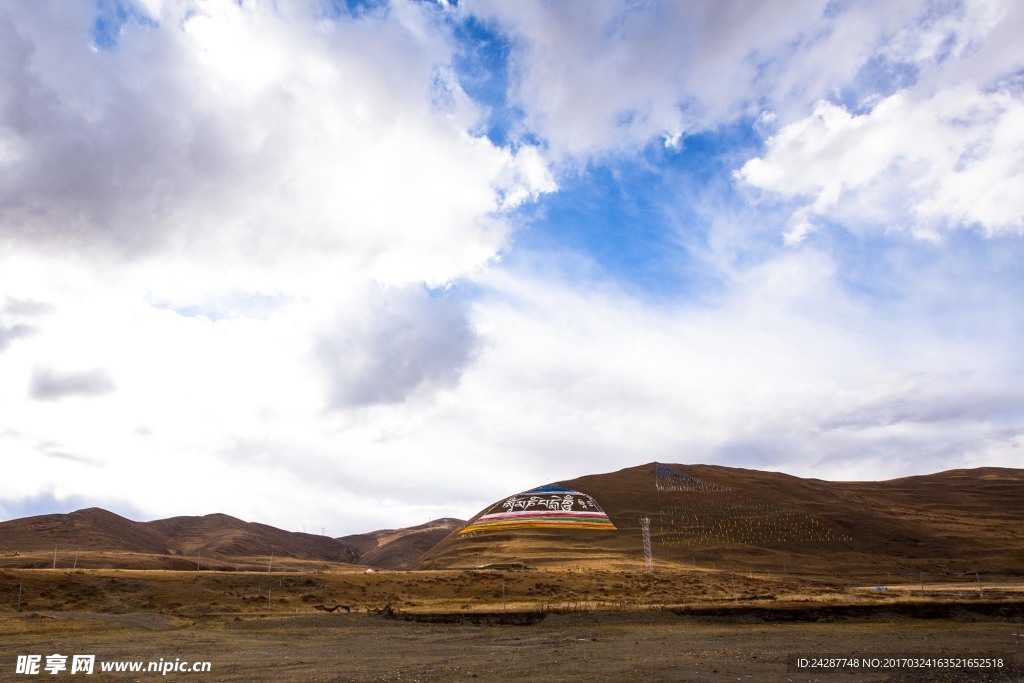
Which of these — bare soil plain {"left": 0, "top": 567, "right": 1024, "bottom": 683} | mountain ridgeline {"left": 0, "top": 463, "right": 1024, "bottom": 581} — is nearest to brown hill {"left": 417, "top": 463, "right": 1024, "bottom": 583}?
mountain ridgeline {"left": 0, "top": 463, "right": 1024, "bottom": 581}

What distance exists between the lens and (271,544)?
197375 mm

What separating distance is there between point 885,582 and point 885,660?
239ft

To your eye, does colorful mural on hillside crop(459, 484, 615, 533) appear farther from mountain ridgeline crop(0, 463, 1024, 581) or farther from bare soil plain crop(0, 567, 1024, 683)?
bare soil plain crop(0, 567, 1024, 683)

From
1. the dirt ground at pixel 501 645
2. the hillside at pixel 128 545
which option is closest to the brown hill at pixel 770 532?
the hillside at pixel 128 545

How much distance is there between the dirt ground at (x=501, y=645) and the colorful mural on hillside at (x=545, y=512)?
240 feet

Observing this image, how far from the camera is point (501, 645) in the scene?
98.3 ft

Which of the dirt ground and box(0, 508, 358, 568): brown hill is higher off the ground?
box(0, 508, 358, 568): brown hill

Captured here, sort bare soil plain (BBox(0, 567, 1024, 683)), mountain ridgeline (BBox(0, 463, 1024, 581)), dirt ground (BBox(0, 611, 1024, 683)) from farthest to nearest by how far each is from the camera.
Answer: mountain ridgeline (BBox(0, 463, 1024, 581))
bare soil plain (BBox(0, 567, 1024, 683))
dirt ground (BBox(0, 611, 1024, 683))

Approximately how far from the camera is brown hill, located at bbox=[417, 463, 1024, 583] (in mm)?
97438

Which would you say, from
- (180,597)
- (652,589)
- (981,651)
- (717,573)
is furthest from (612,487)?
(981,651)

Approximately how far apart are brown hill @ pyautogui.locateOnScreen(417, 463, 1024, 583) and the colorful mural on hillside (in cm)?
→ 236

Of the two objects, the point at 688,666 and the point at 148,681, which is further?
the point at 688,666

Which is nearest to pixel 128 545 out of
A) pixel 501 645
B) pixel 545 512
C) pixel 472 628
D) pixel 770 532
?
pixel 545 512

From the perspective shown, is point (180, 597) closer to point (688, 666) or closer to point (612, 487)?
point (688, 666)
